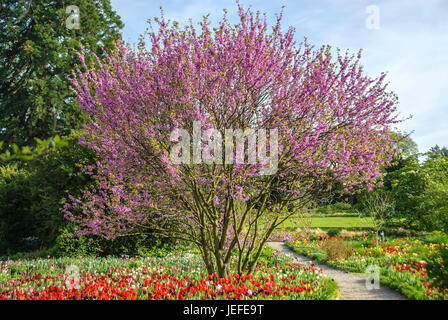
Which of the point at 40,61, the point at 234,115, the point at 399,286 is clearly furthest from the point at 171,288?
the point at 40,61

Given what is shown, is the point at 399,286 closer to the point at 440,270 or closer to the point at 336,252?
the point at 440,270

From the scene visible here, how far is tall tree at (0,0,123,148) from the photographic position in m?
19.6

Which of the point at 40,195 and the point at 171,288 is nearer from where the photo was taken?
the point at 171,288

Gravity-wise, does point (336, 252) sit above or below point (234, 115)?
below

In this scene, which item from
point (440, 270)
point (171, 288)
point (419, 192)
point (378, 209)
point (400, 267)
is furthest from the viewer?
point (419, 192)

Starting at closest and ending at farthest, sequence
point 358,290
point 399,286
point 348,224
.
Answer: point 399,286 < point 358,290 < point 348,224

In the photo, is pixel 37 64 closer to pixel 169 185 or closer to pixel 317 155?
pixel 169 185

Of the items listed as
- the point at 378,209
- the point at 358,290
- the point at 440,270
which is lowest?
the point at 358,290

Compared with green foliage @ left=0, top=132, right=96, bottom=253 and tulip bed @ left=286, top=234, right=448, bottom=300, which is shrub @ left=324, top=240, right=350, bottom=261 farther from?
green foliage @ left=0, top=132, right=96, bottom=253

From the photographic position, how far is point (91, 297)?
4781 mm

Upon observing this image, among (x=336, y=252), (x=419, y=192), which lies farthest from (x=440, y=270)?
(x=419, y=192)

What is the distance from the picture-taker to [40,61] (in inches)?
777

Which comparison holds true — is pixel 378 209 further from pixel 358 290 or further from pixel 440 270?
pixel 440 270
